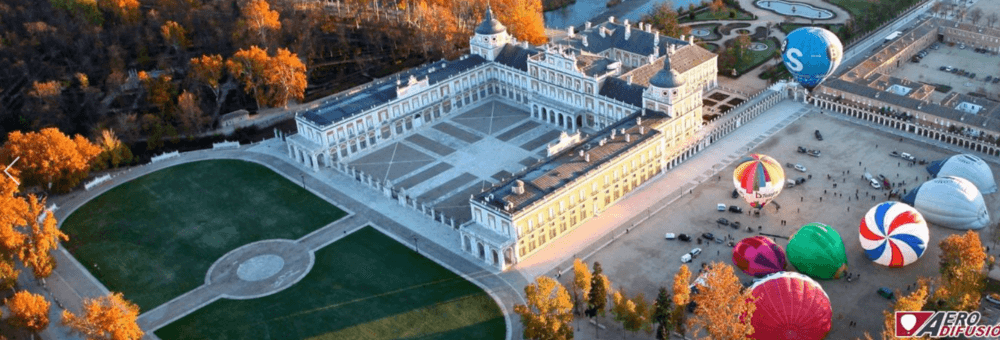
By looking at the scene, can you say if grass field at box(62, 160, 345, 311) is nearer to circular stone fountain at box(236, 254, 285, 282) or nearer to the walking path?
the walking path

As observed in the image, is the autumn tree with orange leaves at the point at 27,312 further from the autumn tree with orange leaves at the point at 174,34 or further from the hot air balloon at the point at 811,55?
the hot air balloon at the point at 811,55

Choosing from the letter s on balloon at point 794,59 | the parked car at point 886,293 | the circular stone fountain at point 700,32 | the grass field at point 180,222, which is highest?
the letter s on balloon at point 794,59

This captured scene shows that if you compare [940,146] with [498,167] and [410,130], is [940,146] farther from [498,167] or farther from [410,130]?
[410,130]

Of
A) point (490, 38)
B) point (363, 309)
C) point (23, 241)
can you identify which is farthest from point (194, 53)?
point (363, 309)

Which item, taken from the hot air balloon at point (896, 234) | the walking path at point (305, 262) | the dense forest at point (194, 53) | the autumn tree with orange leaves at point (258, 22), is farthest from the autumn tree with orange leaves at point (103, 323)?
the autumn tree with orange leaves at point (258, 22)

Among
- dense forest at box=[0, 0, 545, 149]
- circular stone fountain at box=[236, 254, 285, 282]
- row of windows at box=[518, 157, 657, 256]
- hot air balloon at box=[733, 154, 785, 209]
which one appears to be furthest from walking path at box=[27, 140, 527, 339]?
hot air balloon at box=[733, 154, 785, 209]

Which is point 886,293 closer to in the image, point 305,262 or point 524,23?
point 305,262
